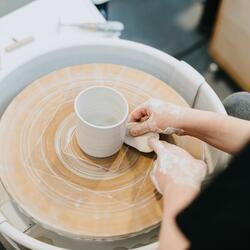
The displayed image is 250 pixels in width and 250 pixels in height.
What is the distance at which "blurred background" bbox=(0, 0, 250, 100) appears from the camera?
76.2 inches

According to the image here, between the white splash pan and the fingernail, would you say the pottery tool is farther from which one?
the fingernail

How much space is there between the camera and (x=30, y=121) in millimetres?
1131

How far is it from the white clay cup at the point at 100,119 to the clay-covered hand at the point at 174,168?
10 cm

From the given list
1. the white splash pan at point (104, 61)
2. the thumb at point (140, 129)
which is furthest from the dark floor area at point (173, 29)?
the thumb at point (140, 129)

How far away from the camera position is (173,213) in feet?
2.73

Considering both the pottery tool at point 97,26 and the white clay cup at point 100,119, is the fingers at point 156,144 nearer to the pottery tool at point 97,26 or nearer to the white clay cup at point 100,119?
the white clay cup at point 100,119

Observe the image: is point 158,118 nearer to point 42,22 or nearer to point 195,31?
point 42,22

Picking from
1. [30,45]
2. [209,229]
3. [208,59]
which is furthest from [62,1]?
[209,229]

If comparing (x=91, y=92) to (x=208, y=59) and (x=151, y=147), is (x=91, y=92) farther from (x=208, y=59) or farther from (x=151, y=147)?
(x=208, y=59)

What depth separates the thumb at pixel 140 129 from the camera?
107 centimetres

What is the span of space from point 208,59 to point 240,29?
0.32 m

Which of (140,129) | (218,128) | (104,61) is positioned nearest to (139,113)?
(140,129)

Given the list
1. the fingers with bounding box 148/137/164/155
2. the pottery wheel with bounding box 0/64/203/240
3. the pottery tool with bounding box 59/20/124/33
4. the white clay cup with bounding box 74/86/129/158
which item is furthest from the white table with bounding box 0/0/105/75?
the fingers with bounding box 148/137/164/155

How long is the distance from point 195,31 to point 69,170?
1448 millimetres
